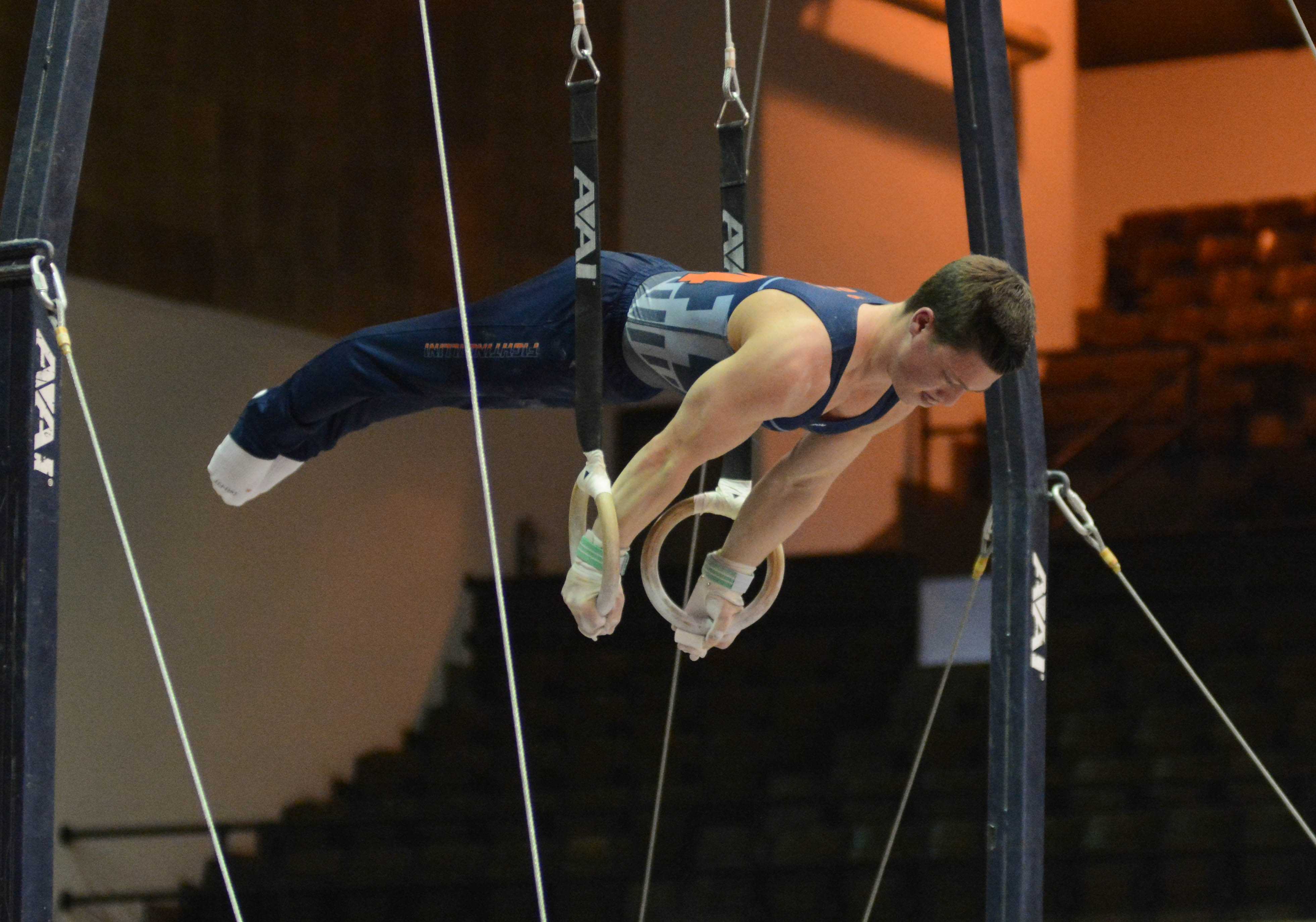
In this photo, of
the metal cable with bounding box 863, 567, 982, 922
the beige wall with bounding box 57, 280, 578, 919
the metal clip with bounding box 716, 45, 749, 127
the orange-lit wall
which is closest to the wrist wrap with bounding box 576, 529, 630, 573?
the metal clip with bounding box 716, 45, 749, 127

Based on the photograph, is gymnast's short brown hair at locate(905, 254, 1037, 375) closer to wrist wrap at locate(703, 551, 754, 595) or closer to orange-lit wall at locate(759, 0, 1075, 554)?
wrist wrap at locate(703, 551, 754, 595)

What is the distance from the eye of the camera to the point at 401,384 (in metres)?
2.90

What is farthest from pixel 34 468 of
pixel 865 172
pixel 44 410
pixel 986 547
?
pixel 865 172

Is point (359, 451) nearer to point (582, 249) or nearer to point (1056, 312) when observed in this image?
point (1056, 312)

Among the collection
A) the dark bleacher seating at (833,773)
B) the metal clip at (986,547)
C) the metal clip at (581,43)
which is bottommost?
the dark bleacher seating at (833,773)

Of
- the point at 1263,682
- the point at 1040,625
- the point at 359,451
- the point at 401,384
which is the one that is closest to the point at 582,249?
the point at 401,384

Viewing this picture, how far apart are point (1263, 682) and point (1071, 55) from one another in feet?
13.9

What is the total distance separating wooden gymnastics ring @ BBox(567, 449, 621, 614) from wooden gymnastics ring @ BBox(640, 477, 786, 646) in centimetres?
26

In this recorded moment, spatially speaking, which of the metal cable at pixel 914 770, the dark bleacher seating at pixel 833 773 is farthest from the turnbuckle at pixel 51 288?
the dark bleacher seating at pixel 833 773

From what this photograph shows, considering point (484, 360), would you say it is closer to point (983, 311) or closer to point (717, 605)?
point (717, 605)

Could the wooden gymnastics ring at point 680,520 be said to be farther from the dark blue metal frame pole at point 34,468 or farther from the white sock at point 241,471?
the dark blue metal frame pole at point 34,468

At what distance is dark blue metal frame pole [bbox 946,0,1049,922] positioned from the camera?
3389mm

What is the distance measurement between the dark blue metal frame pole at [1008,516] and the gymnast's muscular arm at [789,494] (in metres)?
0.73

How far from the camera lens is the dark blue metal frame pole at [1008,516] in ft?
11.1
